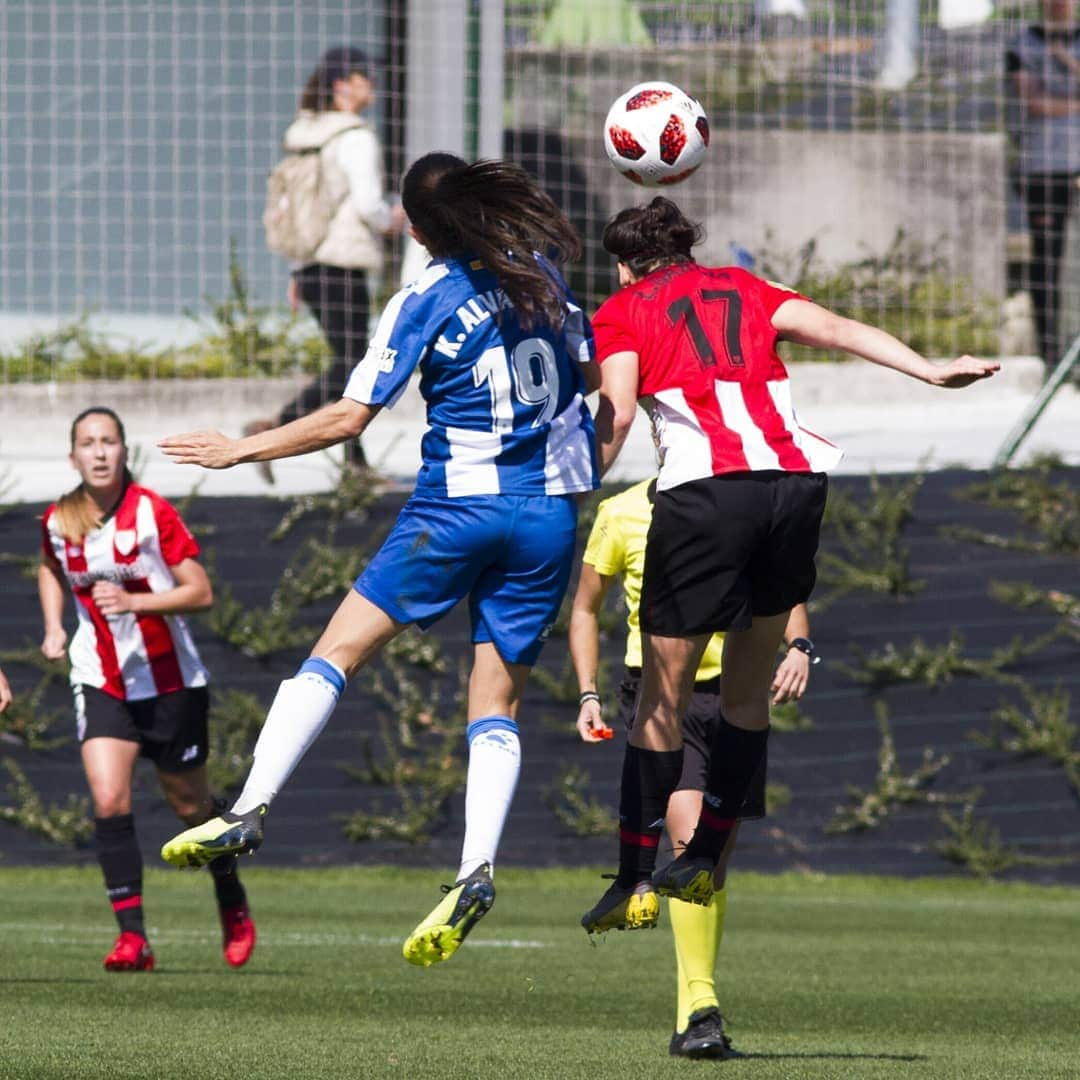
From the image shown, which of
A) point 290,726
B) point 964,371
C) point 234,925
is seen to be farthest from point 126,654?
point 964,371

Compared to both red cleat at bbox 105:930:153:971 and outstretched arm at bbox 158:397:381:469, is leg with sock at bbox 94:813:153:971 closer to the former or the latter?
red cleat at bbox 105:930:153:971

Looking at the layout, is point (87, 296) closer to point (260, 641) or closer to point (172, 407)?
point (172, 407)

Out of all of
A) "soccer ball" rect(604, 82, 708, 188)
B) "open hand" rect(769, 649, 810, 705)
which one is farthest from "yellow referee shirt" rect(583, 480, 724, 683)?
"soccer ball" rect(604, 82, 708, 188)

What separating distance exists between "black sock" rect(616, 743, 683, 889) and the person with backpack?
717 centimetres

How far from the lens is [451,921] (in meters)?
5.96

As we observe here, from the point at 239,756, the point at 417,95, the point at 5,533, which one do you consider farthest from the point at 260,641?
the point at 417,95

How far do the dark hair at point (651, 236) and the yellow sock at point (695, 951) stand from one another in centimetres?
202

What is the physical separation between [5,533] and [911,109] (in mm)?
7594

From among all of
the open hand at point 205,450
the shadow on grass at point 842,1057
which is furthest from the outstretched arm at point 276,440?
the shadow on grass at point 842,1057

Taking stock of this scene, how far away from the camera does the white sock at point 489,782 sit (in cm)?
630

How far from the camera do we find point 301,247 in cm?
1408

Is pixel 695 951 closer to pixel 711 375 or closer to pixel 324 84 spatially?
pixel 711 375

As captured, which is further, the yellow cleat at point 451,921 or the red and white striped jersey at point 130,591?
the red and white striped jersey at point 130,591

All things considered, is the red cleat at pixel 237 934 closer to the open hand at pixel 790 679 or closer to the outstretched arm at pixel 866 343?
the open hand at pixel 790 679
